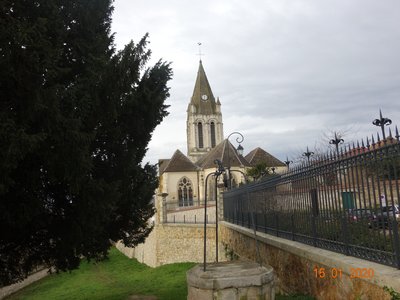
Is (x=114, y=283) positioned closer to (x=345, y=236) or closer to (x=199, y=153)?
(x=345, y=236)

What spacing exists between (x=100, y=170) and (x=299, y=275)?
450cm

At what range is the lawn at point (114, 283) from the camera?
15141 mm

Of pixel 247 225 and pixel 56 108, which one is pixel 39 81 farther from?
pixel 247 225

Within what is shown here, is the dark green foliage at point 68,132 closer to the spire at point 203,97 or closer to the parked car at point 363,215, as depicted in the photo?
the parked car at point 363,215

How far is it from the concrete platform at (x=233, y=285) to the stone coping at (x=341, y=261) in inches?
30.1

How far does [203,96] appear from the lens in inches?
2432

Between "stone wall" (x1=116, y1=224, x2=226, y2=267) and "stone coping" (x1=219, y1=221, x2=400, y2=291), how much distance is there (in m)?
11.2

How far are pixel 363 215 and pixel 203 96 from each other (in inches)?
2268

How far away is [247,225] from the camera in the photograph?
1153 centimetres

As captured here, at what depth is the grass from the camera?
49.9 feet

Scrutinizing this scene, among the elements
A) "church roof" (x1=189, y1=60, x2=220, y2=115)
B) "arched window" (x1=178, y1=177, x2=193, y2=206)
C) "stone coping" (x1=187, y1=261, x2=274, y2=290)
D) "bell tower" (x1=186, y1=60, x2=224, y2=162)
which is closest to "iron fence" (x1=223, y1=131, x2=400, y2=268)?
"stone coping" (x1=187, y1=261, x2=274, y2=290)

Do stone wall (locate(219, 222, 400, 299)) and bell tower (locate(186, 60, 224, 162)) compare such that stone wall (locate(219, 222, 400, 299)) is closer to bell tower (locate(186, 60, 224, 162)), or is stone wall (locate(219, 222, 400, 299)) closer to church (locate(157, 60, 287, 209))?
church (locate(157, 60, 287, 209))

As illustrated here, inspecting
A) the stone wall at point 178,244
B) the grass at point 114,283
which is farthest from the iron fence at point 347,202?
the stone wall at point 178,244

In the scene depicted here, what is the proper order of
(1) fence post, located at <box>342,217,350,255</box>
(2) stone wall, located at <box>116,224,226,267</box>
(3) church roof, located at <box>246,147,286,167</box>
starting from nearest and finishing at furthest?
(1) fence post, located at <box>342,217,350,255</box> < (2) stone wall, located at <box>116,224,226,267</box> < (3) church roof, located at <box>246,147,286,167</box>
